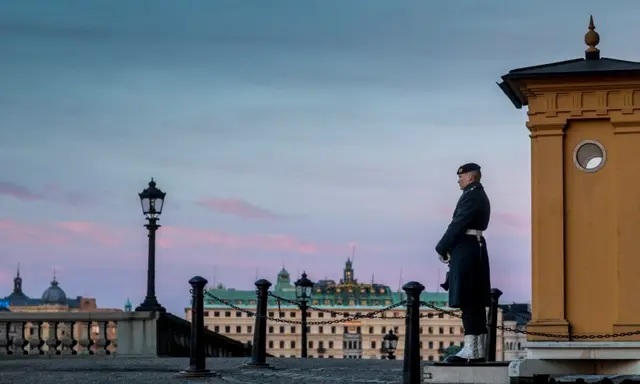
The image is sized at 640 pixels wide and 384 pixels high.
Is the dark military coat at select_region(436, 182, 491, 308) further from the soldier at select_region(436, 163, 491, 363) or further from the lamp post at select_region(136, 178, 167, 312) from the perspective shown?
the lamp post at select_region(136, 178, 167, 312)

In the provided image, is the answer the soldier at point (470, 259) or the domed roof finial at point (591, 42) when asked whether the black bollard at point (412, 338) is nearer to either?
the soldier at point (470, 259)

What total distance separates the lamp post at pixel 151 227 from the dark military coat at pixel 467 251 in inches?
477

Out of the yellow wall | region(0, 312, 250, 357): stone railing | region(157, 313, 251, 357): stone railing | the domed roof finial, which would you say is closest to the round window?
the yellow wall

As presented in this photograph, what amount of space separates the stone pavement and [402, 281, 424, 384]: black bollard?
1005 mm

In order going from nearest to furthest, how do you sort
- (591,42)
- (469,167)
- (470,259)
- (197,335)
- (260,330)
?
(470,259) → (469,167) → (591,42) → (197,335) → (260,330)

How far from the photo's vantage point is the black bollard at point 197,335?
1828cm

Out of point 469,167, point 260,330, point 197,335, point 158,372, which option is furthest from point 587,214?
point 260,330

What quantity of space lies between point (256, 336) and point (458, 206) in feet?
24.3

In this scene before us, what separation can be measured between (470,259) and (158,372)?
6218 millimetres

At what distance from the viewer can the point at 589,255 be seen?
52.4 feet

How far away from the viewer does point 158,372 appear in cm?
1939

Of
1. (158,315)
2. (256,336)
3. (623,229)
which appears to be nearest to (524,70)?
(623,229)

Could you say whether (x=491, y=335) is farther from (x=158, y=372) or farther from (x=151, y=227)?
(x=151, y=227)

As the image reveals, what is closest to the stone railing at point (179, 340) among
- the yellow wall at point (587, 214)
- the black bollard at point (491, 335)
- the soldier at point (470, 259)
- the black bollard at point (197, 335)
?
the black bollard at point (197, 335)
